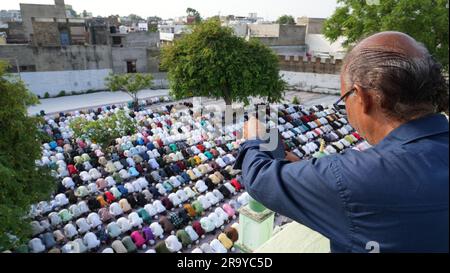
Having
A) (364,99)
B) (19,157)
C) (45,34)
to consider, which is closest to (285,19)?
(45,34)

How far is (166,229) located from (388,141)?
33.5 ft

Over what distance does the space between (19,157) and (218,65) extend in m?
A: 9.98

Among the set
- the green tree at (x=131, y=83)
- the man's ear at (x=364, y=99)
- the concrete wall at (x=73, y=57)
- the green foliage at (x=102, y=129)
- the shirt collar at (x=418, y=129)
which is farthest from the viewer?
the concrete wall at (x=73, y=57)

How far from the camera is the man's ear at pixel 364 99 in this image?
156cm

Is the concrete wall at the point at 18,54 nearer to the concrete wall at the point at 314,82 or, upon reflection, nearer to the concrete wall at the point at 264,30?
the concrete wall at the point at 314,82

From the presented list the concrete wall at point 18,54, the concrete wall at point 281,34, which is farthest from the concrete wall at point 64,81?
the concrete wall at point 281,34

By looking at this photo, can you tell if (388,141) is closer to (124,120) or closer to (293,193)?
(293,193)

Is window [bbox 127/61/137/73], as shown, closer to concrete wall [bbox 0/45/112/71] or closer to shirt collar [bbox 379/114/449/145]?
concrete wall [bbox 0/45/112/71]

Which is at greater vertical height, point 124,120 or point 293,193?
point 293,193

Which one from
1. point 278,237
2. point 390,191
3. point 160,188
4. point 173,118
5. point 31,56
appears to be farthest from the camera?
point 31,56

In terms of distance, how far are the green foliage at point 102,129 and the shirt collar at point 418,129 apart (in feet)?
49.7

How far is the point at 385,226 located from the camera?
1351 millimetres

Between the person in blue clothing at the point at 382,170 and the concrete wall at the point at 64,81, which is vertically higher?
the person in blue clothing at the point at 382,170
